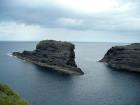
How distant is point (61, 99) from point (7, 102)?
8477cm

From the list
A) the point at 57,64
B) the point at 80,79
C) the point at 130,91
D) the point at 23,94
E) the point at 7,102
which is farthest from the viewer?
the point at 57,64

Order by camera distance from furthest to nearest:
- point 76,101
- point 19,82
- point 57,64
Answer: point 57,64 < point 19,82 < point 76,101

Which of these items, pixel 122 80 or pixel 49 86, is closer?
pixel 49 86

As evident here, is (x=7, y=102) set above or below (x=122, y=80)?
above

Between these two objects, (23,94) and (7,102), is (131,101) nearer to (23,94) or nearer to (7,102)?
(23,94)

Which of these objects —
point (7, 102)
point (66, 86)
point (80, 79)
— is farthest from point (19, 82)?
point (7, 102)

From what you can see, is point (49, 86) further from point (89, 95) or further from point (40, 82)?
point (89, 95)

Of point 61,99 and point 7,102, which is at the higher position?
point 7,102

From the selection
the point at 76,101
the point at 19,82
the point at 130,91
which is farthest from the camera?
the point at 19,82

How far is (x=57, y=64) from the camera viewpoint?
195500 millimetres

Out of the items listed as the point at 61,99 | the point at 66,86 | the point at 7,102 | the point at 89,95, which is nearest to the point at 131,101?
the point at 89,95

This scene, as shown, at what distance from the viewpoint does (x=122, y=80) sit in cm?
15738

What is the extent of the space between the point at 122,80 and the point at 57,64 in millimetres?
55441

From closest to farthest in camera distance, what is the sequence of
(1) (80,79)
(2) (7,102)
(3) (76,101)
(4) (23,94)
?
(2) (7,102), (3) (76,101), (4) (23,94), (1) (80,79)
